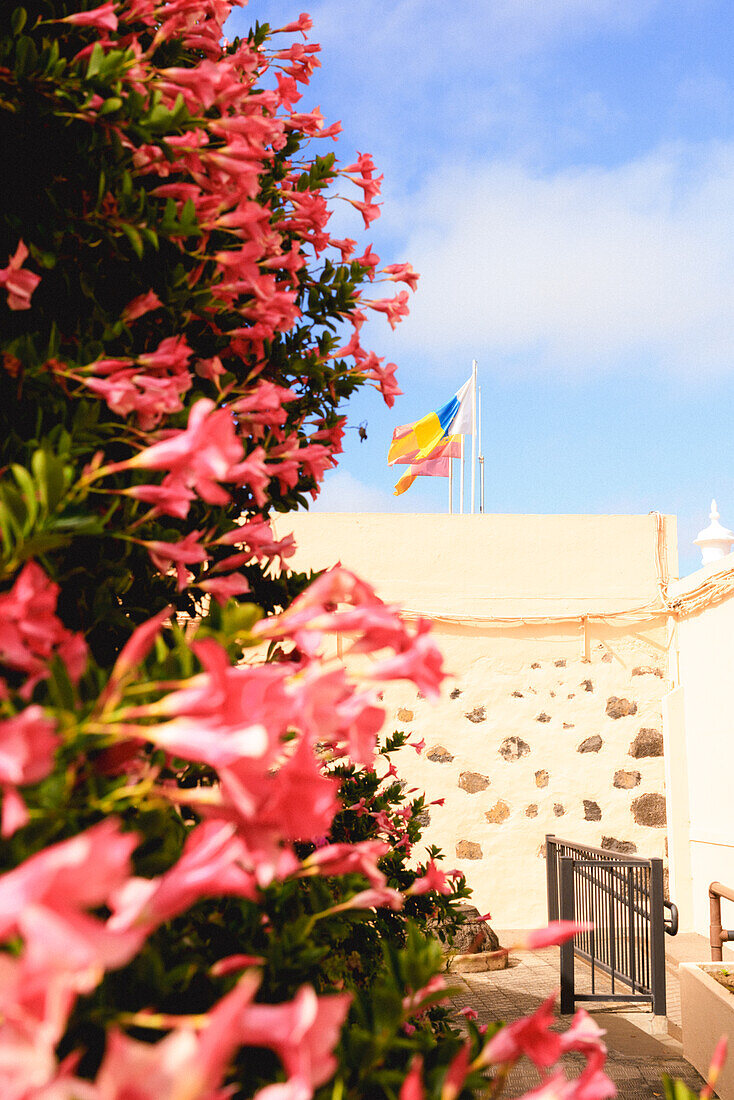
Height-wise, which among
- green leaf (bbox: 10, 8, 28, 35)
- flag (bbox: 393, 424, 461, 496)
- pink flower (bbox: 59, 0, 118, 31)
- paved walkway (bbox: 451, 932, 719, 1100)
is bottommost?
paved walkway (bbox: 451, 932, 719, 1100)

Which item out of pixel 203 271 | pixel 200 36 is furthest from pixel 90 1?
pixel 203 271

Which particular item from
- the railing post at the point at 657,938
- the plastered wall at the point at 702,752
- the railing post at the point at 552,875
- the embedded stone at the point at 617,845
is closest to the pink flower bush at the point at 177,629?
the railing post at the point at 657,938

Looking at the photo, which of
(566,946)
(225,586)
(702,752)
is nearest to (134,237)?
(225,586)

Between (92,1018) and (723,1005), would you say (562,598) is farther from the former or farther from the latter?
(92,1018)

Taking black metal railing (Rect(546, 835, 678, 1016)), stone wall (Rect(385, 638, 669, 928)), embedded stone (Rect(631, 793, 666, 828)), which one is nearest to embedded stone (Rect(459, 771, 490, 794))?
stone wall (Rect(385, 638, 669, 928))

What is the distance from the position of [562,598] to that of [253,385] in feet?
23.9

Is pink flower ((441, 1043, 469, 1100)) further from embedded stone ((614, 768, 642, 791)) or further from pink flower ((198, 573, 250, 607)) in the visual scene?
embedded stone ((614, 768, 642, 791))

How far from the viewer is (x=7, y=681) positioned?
104cm

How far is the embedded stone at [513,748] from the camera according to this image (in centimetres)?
838

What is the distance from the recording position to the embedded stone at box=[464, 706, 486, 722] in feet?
27.6

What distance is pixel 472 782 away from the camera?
832 centimetres

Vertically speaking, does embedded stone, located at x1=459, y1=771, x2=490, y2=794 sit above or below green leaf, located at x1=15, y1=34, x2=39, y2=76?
below

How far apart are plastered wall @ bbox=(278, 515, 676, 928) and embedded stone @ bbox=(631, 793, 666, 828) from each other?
12mm

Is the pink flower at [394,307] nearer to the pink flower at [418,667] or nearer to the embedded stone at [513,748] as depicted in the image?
the pink flower at [418,667]
